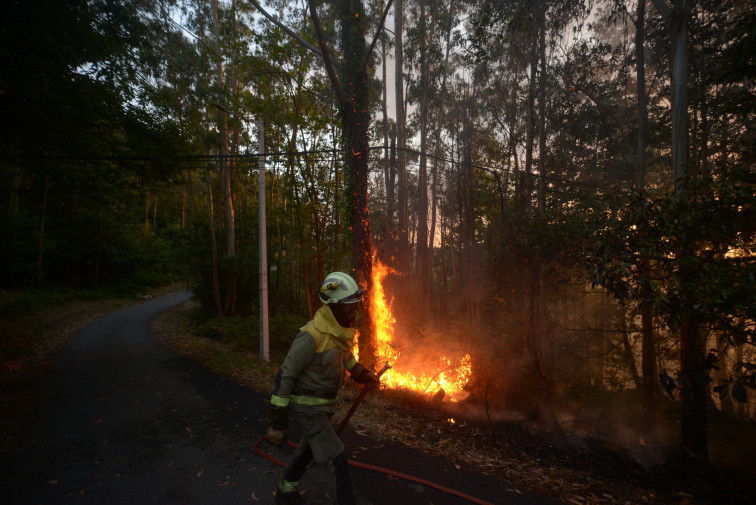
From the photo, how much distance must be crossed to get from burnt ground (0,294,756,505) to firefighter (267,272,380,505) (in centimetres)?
93

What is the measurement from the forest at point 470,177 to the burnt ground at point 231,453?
132 centimetres

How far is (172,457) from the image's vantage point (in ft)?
15.4

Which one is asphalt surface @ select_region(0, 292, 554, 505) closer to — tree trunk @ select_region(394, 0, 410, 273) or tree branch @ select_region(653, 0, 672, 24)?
tree branch @ select_region(653, 0, 672, 24)

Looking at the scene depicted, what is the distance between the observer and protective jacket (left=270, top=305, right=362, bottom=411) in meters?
3.00

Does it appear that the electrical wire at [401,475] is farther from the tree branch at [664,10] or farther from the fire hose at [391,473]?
the tree branch at [664,10]

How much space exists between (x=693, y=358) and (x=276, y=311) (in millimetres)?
17463

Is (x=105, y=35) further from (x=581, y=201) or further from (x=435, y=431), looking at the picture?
(x=581, y=201)

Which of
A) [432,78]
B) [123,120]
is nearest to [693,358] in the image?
[123,120]

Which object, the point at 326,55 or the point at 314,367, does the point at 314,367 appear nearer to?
the point at 314,367

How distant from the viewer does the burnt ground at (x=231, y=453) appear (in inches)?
159

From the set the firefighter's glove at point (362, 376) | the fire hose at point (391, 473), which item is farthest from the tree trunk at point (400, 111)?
the firefighter's glove at point (362, 376)

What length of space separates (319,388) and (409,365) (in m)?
7.02

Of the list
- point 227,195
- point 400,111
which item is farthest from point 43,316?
point 400,111

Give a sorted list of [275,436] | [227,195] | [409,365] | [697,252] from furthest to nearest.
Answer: [227,195], [409,365], [697,252], [275,436]
